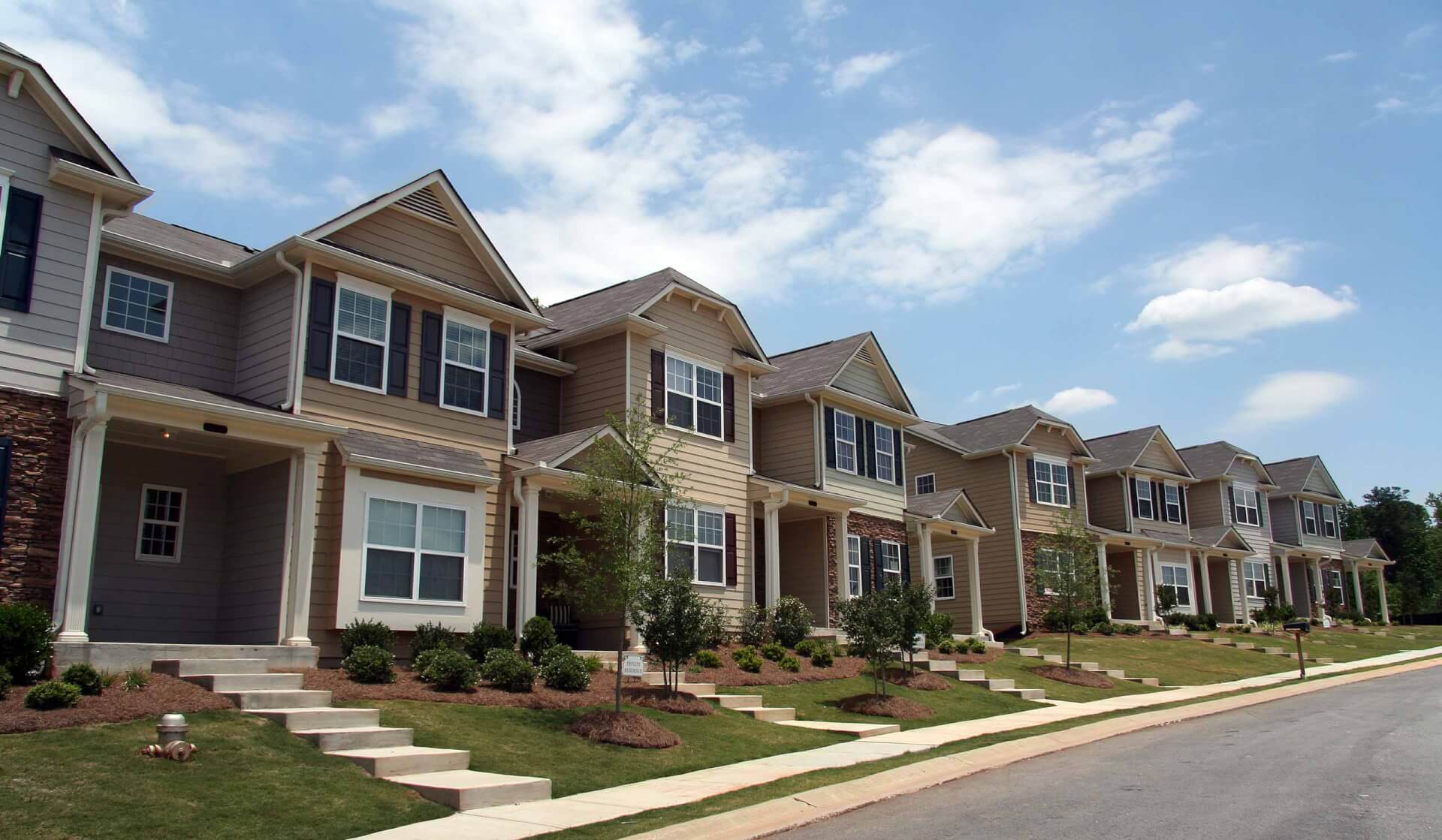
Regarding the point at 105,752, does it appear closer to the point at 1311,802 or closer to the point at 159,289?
the point at 159,289

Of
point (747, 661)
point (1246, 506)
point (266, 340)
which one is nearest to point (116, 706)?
point (266, 340)

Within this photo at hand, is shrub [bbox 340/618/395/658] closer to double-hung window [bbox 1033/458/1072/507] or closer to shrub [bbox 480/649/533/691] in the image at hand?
shrub [bbox 480/649/533/691]

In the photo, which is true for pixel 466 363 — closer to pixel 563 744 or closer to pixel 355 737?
pixel 563 744

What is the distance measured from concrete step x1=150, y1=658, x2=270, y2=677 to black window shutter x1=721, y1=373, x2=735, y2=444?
13973mm

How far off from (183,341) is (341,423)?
10.7 feet

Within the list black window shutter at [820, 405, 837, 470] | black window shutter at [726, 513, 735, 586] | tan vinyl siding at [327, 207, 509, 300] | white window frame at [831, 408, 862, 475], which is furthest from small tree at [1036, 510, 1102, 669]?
tan vinyl siding at [327, 207, 509, 300]

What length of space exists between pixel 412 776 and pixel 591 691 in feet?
20.1

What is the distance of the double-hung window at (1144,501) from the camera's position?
4728 cm

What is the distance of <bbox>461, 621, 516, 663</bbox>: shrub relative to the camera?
18.9m

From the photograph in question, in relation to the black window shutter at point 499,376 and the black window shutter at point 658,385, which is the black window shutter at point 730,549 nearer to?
the black window shutter at point 658,385

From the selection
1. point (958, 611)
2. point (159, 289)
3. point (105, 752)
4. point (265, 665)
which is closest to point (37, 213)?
point (159, 289)

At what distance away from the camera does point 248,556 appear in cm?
1852

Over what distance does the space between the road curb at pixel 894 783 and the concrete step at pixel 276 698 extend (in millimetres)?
6133

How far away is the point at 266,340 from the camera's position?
19422mm
